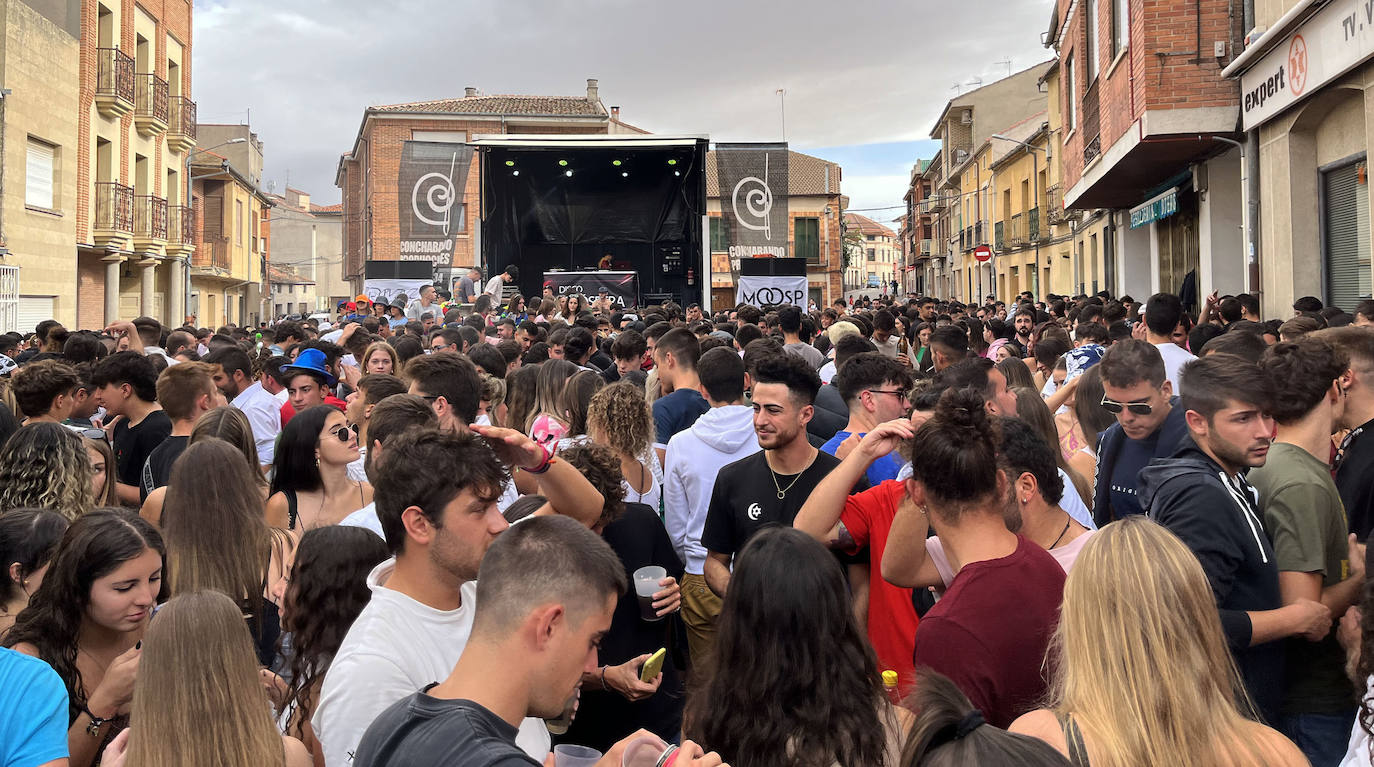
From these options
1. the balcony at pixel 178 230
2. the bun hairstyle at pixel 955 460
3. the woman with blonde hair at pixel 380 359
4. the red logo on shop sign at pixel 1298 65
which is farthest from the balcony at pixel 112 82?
the bun hairstyle at pixel 955 460

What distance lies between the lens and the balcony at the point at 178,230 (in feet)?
97.5

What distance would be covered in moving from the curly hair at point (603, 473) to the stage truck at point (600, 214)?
18.2m

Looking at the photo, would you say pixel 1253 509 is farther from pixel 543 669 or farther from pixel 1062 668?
pixel 543 669

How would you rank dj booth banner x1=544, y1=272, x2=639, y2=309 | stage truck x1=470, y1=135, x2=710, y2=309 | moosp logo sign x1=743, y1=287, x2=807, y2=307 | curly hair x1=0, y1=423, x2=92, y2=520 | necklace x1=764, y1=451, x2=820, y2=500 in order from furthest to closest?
stage truck x1=470, y1=135, x2=710, y2=309
dj booth banner x1=544, y1=272, x2=639, y2=309
moosp logo sign x1=743, y1=287, x2=807, y2=307
necklace x1=764, y1=451, x2=820, y2=500
curly hair x1=0, y1=423, x2=92, y2=520

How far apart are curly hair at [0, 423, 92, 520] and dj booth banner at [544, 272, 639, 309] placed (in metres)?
15.9

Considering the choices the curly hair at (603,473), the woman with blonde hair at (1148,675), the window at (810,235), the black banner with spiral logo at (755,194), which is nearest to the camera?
the woman with blonde hair at (1148,675)

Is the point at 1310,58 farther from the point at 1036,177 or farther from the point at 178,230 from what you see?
→ the point at 178,230

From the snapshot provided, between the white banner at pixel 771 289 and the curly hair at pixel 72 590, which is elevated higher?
the white banner at pixel 771 289

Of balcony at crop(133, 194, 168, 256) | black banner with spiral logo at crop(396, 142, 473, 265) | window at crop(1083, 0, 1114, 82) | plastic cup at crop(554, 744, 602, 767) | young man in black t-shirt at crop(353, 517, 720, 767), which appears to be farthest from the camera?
balcony at crop(133, 194, 168, 256)

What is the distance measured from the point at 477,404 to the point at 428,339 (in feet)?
18.0

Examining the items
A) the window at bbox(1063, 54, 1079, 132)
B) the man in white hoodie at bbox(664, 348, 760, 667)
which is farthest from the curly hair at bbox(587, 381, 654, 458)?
the window at bbox(1063, 54, 1079, 132)

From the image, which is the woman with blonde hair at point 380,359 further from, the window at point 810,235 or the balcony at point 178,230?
the window at point 810,235

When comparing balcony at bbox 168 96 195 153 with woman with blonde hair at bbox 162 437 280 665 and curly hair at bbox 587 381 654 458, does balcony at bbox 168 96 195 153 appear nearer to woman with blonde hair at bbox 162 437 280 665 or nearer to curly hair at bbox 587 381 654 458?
curly hair at bbox 587 381 654 458

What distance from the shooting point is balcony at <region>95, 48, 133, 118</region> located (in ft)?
76.5
